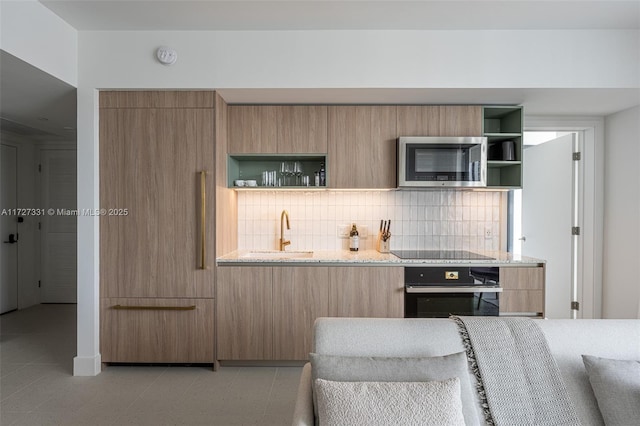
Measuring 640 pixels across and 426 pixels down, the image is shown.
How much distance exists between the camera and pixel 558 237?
4.10m

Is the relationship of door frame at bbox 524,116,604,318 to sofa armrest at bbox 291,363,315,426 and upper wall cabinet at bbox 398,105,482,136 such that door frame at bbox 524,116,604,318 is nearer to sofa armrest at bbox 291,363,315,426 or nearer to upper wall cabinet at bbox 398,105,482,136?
upper wall cabinet at bbox 398,105,482,136

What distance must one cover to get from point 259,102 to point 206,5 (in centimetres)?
86

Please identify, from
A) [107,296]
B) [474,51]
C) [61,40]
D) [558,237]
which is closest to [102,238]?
[107,296]

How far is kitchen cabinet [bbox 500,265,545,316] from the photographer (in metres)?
3.03

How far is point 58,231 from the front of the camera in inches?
208

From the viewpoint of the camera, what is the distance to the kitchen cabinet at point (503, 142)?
3294 millimetres

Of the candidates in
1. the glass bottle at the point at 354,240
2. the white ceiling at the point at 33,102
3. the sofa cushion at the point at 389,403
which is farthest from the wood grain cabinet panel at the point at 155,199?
the sofa cushion at the point at 389,403

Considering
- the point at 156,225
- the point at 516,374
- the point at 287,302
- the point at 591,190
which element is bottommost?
the point at 287,302

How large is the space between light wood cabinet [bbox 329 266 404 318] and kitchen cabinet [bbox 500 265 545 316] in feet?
2.64

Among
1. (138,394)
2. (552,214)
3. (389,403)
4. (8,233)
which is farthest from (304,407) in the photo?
(8,233)

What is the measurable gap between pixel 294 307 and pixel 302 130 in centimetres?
145

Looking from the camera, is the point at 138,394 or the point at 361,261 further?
the point at 361,261

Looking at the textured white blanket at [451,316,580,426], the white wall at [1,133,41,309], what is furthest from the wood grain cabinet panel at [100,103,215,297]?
the white wall at [1,133,41,309]

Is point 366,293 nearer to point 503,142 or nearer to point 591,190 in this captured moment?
point 503,142
